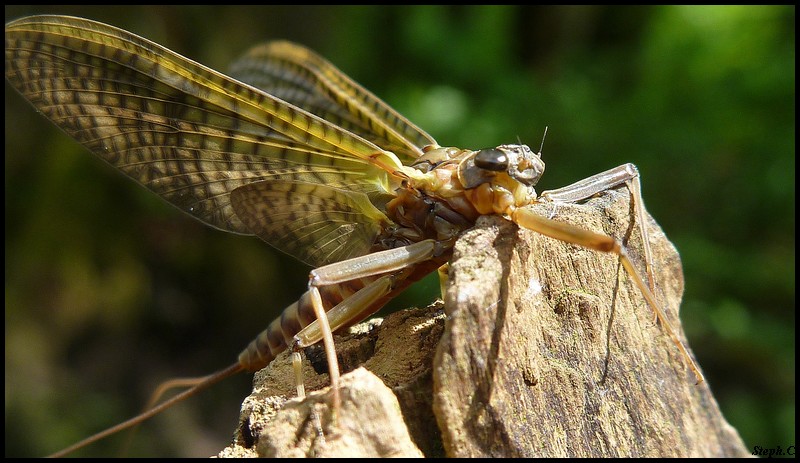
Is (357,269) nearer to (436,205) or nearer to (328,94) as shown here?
(436,205)

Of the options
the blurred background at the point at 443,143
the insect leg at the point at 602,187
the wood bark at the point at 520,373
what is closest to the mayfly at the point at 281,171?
the insect leg at the point at 602,187

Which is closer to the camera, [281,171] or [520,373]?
[520,373]

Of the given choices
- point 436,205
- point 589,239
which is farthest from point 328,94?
point 589,239

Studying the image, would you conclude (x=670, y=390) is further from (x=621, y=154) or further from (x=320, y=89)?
(x=621, y=154)

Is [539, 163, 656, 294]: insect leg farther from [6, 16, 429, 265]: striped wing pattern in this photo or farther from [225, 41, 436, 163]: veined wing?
[225, 41, 436, 163]: veined wing

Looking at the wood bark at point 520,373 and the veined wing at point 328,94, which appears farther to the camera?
the veined wing at point 328,94

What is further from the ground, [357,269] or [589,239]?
[589,239]

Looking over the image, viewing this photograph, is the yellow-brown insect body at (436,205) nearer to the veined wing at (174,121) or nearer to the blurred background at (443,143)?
the veined wing at (174,121)
